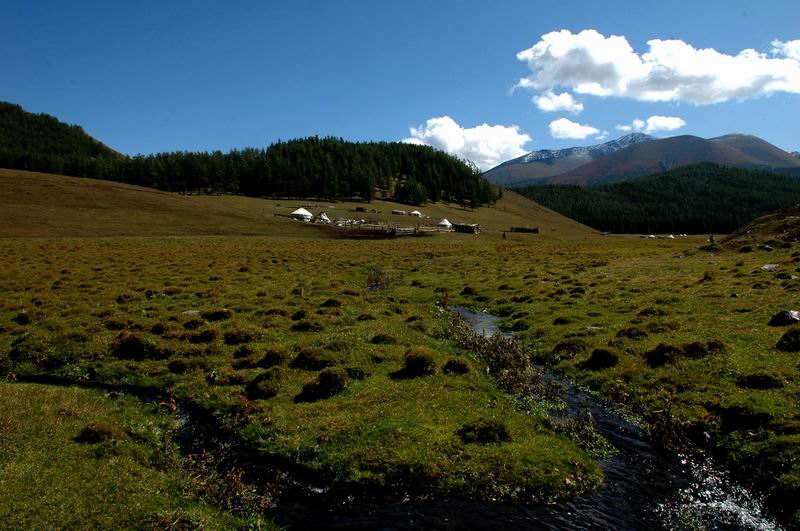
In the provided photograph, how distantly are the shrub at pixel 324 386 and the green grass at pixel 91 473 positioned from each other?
4687mm

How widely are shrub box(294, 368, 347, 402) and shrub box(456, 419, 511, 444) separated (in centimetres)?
554

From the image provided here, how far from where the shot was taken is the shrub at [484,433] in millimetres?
14508

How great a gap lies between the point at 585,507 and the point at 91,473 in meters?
13.0

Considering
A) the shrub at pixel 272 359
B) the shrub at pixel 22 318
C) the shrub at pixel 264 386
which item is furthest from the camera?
the shrub at pixel 22 318

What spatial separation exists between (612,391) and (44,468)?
1956 centimetres

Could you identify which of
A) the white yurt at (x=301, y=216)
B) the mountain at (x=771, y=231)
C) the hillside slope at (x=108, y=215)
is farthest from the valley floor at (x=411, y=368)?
the white yurt at (x=301, y=216)

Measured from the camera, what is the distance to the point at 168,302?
34.0 meters

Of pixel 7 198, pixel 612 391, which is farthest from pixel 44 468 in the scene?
pixel 7 198

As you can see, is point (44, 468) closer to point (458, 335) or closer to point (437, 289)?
point (458, 335)

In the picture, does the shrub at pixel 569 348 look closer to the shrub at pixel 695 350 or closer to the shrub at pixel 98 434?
the shrub at pixel 695 350

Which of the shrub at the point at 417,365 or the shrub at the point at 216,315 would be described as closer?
the shrub at the point at 417,365

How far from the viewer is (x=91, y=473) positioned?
11977 millimetres

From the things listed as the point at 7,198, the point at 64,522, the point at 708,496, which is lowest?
the point at 708,496

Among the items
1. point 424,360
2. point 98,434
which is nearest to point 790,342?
point 424,360
